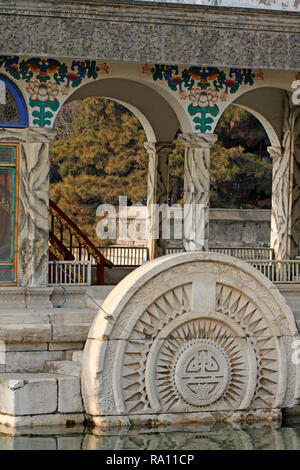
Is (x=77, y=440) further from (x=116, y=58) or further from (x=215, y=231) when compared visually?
(x=215, y=231)

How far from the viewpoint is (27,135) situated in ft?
49.1

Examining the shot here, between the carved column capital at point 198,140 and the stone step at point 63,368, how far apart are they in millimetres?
4274

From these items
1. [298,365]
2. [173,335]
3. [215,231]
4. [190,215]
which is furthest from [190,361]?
[215,231]

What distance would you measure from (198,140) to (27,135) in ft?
8.06

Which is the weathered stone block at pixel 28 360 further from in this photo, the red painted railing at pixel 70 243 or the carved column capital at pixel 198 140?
the red painted railing at pixel 70 243

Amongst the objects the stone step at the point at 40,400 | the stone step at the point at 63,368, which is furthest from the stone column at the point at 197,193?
the stone step at the point at 40,400

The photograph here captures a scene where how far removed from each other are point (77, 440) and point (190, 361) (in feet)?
4.97

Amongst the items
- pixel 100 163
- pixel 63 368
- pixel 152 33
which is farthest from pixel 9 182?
pixel 100 163

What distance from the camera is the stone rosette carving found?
1233 centimetres

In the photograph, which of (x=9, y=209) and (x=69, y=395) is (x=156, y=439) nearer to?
(x=69, y=395)

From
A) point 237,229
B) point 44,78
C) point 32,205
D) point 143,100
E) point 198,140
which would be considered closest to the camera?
point 32,205

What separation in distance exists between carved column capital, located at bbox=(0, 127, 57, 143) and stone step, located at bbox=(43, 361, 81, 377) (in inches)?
128

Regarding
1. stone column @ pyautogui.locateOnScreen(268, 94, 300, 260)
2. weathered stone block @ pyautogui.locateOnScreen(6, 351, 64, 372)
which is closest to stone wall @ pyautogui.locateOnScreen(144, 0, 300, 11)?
stone column @ pyautogui.locateOnScreen(268, 94, 300, 260)

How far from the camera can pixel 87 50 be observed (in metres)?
14.7
